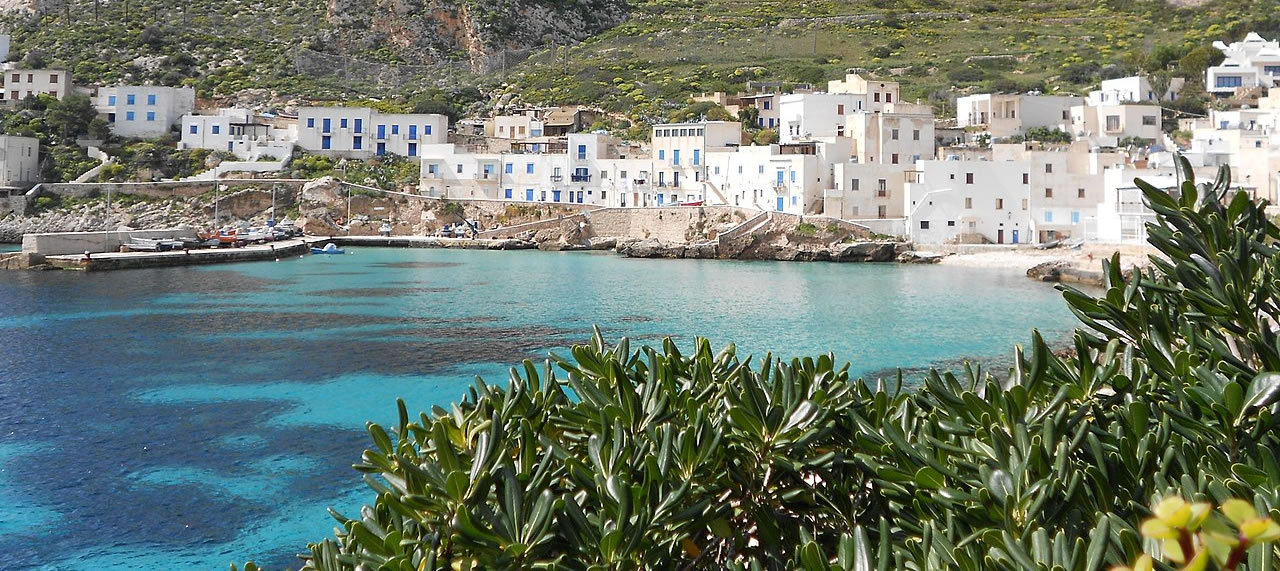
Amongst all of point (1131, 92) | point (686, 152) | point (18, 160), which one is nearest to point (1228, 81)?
point (1131, 92)

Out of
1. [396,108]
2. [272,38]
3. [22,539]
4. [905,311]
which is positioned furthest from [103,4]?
[22,539]

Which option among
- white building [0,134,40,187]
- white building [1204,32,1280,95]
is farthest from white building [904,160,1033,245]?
white building [0,134,40,187]

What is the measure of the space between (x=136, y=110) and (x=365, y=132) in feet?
48.5

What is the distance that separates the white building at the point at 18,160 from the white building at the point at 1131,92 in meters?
61.2

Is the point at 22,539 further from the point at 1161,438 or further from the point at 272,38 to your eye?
the point at 272,38

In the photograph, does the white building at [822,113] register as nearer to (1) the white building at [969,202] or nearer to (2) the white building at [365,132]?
(1) the white building at [969,202]

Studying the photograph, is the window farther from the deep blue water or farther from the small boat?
the small boat

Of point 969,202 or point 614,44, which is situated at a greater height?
point 614,44

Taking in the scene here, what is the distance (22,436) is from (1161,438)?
14.8 m

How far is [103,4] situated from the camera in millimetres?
91812

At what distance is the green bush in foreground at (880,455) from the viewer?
316 centimetres

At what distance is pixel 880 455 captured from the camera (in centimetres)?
397

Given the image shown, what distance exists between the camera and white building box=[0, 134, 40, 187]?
57094mm

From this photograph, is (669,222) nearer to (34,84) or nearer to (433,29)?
(34,84)
